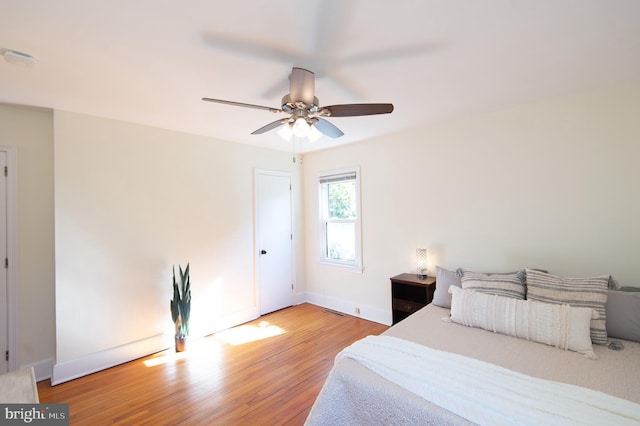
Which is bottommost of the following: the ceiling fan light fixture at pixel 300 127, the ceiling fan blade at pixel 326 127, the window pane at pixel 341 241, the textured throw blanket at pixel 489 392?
the textured throw blanket at pixel 489 392

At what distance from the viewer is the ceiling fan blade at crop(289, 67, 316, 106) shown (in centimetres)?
166

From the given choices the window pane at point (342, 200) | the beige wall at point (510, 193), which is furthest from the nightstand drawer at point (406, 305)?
the window pane at point (342, 200)

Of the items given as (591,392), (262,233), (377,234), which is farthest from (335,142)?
Answer: (591,392)

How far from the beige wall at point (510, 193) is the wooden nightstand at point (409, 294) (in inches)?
12.2

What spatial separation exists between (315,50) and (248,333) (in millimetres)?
3145

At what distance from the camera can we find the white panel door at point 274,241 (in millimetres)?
4039

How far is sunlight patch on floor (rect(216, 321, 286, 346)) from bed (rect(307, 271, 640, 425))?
189cm

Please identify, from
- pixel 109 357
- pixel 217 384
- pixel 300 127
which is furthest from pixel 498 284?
pixel 109 357

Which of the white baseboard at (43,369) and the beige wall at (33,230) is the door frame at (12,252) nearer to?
the beige wall at (33,230)

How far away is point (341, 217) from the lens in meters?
4.20

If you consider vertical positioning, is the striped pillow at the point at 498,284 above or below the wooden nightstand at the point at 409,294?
above

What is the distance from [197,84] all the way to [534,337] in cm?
297

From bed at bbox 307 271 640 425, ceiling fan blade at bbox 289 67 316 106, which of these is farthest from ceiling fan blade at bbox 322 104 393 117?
bed at bbox 307 271 640 425

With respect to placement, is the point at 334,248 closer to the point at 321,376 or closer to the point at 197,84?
the point at 321,376
